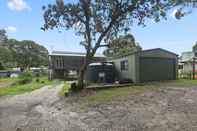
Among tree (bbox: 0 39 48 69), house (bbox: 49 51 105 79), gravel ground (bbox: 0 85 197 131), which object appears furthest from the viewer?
tree (bbox: 0 39 48 69)

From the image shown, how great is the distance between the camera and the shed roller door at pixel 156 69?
630 inches

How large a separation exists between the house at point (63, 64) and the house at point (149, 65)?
10.00 meters

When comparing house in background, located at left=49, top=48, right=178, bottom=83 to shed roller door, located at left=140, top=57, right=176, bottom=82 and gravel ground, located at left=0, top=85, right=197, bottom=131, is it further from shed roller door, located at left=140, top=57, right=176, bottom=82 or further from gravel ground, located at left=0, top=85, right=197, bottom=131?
gravel ground, located at left=0, top=85, right=197, bottom=131

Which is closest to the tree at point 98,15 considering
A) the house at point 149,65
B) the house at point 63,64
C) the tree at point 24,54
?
the house at point 149,65

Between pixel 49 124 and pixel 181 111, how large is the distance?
13.4 ft

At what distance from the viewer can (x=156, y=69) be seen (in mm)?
16578

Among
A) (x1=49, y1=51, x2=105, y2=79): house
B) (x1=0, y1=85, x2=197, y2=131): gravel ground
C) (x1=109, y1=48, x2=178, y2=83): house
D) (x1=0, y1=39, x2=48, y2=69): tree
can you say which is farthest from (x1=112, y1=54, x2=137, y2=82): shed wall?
(x1=0, y1=39, x2=48, y2=69): tree

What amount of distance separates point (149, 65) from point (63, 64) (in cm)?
1312

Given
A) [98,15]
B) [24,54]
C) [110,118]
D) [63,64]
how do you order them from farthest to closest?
[24,54] < [63,64] < [98,15] < [110,118]

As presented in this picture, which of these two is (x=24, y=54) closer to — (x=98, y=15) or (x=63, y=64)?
(x=63, y=64)

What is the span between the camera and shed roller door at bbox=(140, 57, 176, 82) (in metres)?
16.0

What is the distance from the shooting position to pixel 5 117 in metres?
6.24

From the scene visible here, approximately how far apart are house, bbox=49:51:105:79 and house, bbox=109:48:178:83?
9999 mm

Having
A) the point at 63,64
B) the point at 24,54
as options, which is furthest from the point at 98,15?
the point at 24,54
